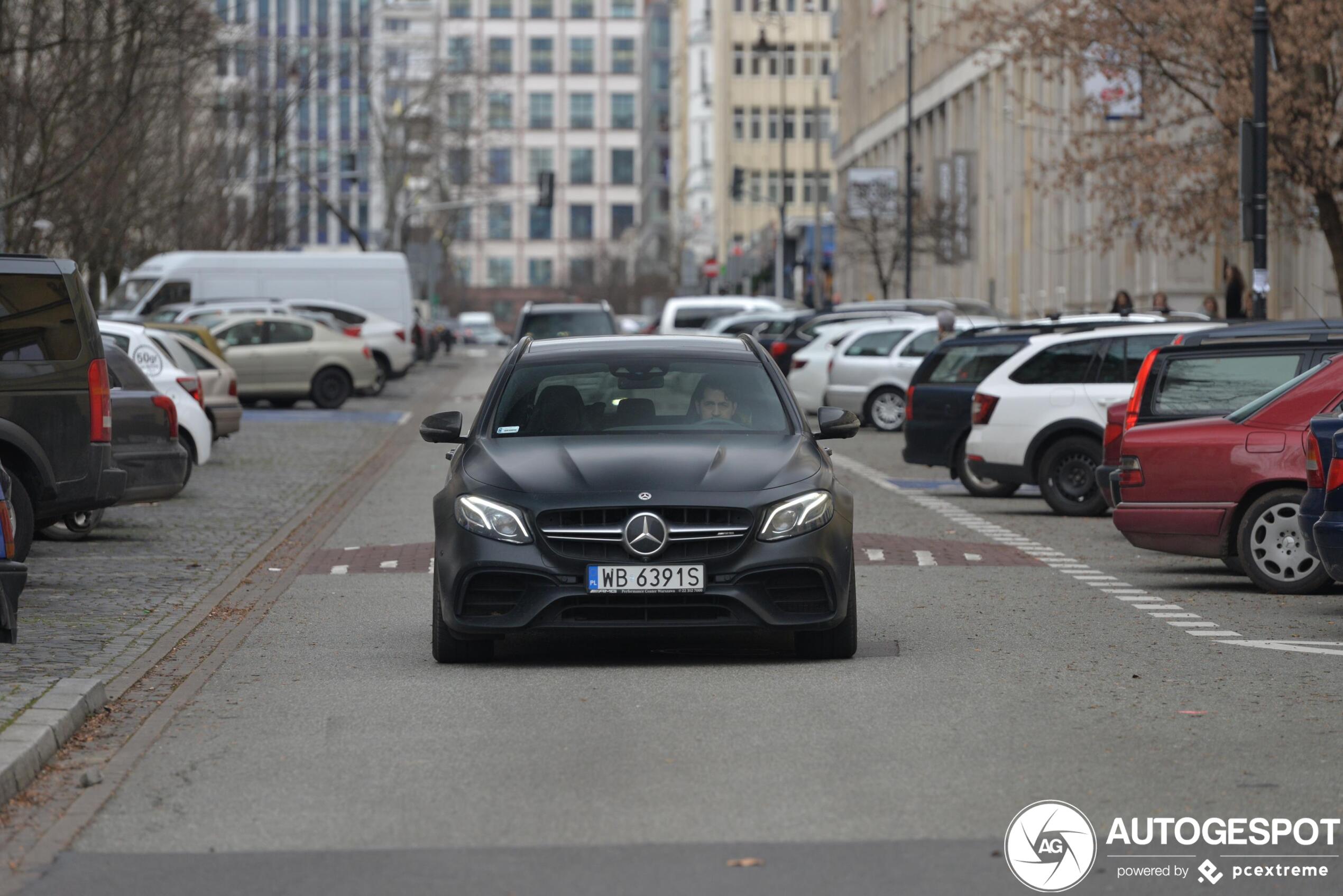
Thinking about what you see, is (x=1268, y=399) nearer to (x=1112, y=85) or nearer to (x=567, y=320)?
(x=1112, y=85)

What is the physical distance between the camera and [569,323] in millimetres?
42562

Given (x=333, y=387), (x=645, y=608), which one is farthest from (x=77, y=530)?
(x=333, y=387)

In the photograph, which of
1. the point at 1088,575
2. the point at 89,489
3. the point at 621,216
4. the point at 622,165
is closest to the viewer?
the point at 89,489

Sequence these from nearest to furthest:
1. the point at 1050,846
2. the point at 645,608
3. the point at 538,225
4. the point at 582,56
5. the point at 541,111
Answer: the point at 1050,846, the point at 645,608, the point at 582,56, the point at 541,111, the point at 538,225

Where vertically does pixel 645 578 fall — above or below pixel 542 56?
below

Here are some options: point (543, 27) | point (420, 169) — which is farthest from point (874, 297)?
point (543, 27)

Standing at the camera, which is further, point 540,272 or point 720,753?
point 540,272

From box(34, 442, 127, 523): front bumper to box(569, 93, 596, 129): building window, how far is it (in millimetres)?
157406

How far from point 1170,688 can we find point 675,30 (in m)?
143

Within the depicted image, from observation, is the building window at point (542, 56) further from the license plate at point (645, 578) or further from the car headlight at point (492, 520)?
the license plate at point (645, 578)

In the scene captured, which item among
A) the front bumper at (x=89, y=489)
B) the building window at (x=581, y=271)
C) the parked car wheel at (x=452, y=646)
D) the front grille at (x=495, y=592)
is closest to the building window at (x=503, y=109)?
the building window at (x=581, y=271)

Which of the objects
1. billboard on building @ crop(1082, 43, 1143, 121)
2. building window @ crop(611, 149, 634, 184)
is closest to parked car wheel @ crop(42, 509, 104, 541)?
billboard on building @ crop(1082, 43, 1143, 121)

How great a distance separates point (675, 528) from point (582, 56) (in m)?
161

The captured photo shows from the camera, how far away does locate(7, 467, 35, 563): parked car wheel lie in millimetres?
13188
